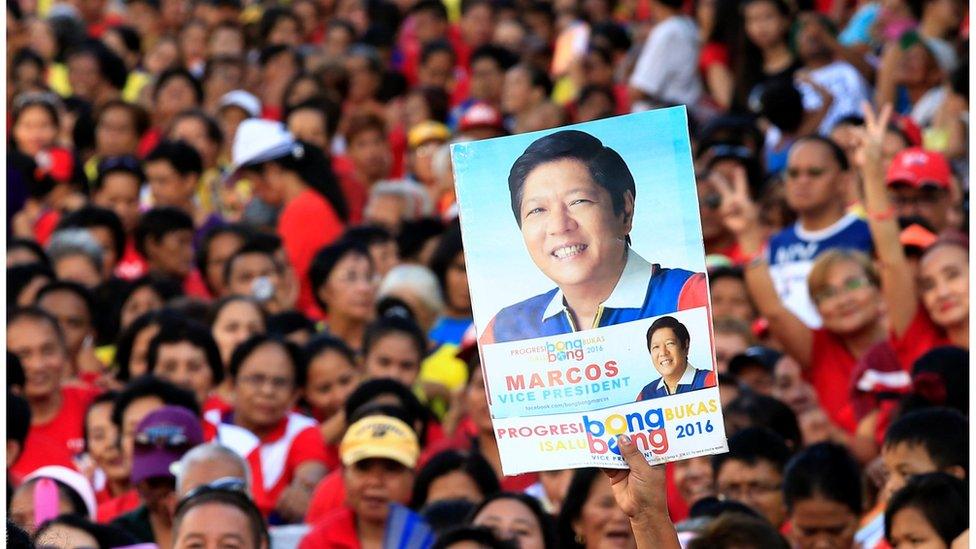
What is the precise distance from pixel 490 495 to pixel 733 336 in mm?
2001

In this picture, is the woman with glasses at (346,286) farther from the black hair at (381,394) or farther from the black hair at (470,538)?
the black hair at (470,538)

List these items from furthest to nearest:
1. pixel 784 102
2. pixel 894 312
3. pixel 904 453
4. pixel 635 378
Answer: pixel 784 102 < pixel 894 312 < pixel 904 453 < pixel 635 378

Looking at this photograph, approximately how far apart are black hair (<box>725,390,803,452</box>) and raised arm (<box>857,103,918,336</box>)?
83 cm

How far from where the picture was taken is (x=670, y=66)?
13742 mm

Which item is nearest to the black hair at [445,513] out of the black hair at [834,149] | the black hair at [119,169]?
the black hair at [834,149]

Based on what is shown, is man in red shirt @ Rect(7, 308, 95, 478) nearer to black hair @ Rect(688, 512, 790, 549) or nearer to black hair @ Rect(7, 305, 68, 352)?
black hair @ Rect(7, 305, 68, 352)

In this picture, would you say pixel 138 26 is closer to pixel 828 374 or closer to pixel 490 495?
pixel 828 374

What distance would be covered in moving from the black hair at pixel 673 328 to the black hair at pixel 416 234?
6853 mm

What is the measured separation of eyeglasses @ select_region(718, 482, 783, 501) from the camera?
702 cm

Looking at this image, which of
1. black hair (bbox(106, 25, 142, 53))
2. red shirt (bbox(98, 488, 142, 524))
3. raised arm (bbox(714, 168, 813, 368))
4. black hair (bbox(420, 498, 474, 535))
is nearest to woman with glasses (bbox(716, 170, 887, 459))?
raised arm (bbox(714, 168, 813, 368))

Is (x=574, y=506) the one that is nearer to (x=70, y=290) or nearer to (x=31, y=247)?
(x=70, y=290)

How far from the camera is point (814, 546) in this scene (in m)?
6.71

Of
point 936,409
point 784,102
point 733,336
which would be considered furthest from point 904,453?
point 784,102

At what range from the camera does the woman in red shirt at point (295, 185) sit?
1095 centimetres
